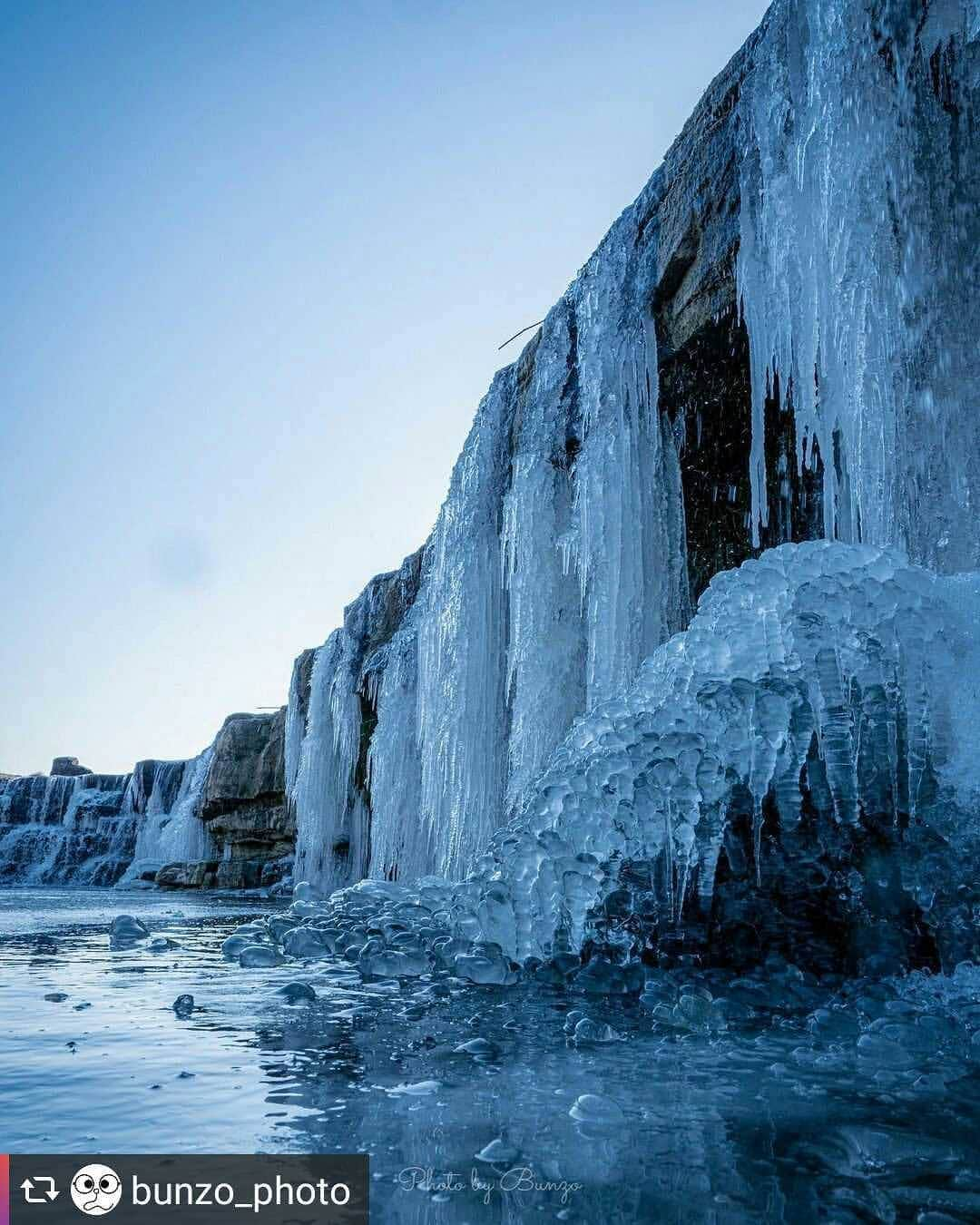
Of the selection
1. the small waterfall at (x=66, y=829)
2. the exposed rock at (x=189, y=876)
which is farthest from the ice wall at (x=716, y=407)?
the small waterfall at (x=66, y=829)

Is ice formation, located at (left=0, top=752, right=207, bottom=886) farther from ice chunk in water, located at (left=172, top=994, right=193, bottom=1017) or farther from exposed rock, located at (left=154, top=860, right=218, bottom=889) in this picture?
ice chunk in water, located at (left=172, top=994, right=193, bottom=1017)

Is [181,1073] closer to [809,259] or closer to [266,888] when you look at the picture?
[809,259]

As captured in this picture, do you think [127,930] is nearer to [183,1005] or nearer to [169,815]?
[183,1005]

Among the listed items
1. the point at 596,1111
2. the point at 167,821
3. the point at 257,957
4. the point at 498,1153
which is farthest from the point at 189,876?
the point at 498,1153

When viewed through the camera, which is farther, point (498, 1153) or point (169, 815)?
point (169, 815)

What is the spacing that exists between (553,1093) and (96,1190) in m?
0.83

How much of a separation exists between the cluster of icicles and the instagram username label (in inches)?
82.7

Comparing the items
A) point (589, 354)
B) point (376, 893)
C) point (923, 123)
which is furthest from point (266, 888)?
point (923, 123)

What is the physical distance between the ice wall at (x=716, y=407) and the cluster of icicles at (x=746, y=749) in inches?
48.8

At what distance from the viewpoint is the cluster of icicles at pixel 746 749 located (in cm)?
324

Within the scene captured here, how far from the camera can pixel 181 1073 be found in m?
1.88

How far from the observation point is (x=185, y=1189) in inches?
51.0

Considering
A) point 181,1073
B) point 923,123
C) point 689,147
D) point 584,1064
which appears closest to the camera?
point 181,1073

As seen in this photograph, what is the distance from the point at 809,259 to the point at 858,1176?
4.63 m
